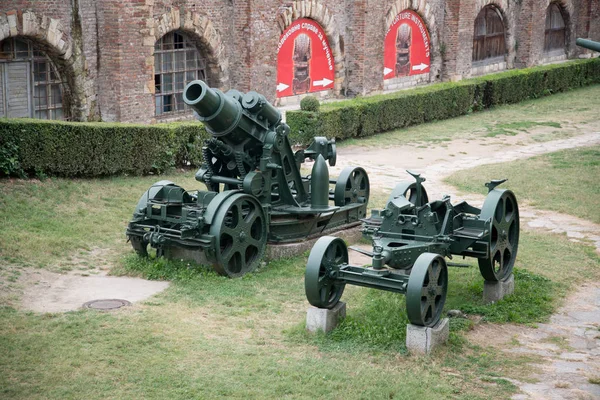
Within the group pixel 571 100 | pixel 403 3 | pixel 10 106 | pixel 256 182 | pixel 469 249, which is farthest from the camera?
pixel 571 100

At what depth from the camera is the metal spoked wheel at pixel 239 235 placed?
418 inches

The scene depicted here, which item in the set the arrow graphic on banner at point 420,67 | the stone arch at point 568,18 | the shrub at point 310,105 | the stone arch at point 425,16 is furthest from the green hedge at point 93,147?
the stone arch at point 568,18

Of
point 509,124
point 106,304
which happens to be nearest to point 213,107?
point 106,304

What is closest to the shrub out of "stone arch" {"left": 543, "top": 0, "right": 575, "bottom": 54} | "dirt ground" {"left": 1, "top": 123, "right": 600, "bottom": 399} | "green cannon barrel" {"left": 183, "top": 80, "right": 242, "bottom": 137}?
"dirt ground" {"left": 1, "top": 123, "right": 600, "bottom": 399}

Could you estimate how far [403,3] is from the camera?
2575 cm

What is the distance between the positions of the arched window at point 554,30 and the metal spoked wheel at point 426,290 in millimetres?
27368

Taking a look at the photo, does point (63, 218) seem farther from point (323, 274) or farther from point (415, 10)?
point (415, 10)

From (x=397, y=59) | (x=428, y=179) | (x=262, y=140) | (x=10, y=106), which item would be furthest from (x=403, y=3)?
(x=262, y=140)

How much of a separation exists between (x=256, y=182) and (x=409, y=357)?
152 inches

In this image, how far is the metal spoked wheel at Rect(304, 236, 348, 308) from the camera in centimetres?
866

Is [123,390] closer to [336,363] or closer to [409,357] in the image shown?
[336,363]

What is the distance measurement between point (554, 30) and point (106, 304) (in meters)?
28.7

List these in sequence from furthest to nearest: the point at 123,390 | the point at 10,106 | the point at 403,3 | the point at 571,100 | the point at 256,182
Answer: the point at 571,100 → the point at 403,3 → the point at 10,106 → the point at 256,182 → the point at 123,390

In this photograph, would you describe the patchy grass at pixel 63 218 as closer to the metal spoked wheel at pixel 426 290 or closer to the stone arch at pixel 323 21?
the metal spoked wheel at pixel 426 290
